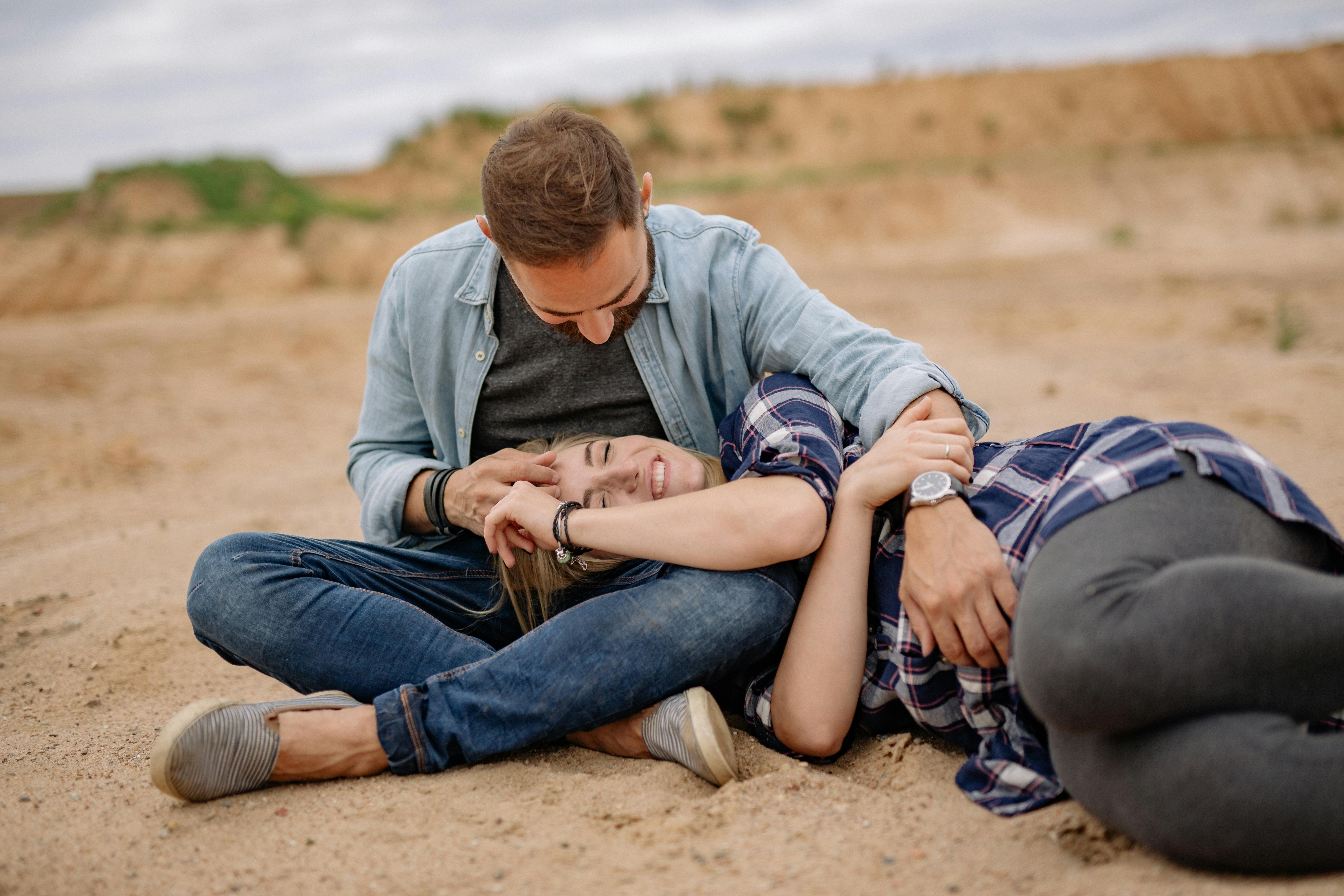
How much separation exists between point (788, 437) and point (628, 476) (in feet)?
1.35

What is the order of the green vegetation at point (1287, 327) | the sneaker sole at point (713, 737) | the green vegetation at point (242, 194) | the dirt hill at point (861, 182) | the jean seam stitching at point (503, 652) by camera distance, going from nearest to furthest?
the sneaker sole at point (713, 737), the jean seam stitching at point (503, 652), the green vegetation at point (1287, 327), the dirt hill at point (861, 182), the green vegetation at point (242, 194)

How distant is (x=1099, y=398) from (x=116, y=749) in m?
4.79

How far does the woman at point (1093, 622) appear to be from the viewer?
1.29 meters

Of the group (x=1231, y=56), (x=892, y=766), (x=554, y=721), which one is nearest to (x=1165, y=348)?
(x=892, y=766)

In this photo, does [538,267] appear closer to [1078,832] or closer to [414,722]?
[414,722]

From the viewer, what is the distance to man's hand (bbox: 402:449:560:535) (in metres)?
2.21

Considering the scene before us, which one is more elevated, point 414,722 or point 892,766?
point 414,722

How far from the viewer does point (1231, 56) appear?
22219mm

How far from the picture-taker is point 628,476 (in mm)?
2197

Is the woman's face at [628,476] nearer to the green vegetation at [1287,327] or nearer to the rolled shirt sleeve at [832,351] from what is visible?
the rolled shirt sleeve at [832,351]

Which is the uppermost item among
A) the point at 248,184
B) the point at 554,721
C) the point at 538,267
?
the point at 248,184

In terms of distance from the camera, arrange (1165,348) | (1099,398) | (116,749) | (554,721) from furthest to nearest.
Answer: (1165,348)
(1099,398)
(116,749)
(554,721)

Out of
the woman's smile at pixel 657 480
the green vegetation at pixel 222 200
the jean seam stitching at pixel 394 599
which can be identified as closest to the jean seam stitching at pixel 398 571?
the jean seam stitching at pixel 394 599

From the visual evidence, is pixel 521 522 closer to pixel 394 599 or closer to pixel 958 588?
pixel 394 599
